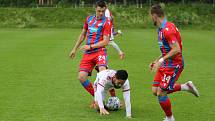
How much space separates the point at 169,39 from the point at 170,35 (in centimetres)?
7

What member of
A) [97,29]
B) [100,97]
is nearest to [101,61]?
[97,29]

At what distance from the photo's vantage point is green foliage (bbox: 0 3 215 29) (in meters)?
53.4

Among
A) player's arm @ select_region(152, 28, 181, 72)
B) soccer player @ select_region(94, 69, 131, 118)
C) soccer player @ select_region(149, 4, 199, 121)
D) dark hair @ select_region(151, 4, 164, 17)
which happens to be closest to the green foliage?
soccer player @ select_region(94, 69, 131, 118)

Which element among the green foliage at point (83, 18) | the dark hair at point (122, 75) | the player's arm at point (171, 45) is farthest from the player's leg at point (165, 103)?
the green foliage at point (83, 18)

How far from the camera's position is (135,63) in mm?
18984

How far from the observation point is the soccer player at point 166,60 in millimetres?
8602

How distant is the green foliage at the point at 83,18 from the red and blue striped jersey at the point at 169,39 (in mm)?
43173

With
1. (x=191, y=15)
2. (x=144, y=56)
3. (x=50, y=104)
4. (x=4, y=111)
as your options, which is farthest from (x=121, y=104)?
(x=191, y=15)

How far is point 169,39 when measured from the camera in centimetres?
Result: 864

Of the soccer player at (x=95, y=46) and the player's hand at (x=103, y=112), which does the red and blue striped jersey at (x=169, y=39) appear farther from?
the soccer player at (x=95, y=46)

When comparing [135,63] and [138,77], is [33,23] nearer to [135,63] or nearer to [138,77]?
[135,63]

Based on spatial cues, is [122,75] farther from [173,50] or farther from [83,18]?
[83,18]

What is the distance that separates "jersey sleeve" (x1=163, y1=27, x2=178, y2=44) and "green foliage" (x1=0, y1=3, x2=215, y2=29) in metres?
43.4

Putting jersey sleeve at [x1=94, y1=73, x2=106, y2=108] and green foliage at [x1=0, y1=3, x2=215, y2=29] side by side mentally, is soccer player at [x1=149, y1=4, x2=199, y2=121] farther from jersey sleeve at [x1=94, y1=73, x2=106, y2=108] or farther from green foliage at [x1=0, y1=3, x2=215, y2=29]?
green foliage at [x1=0, y1=3, x2=215, y2=29]
